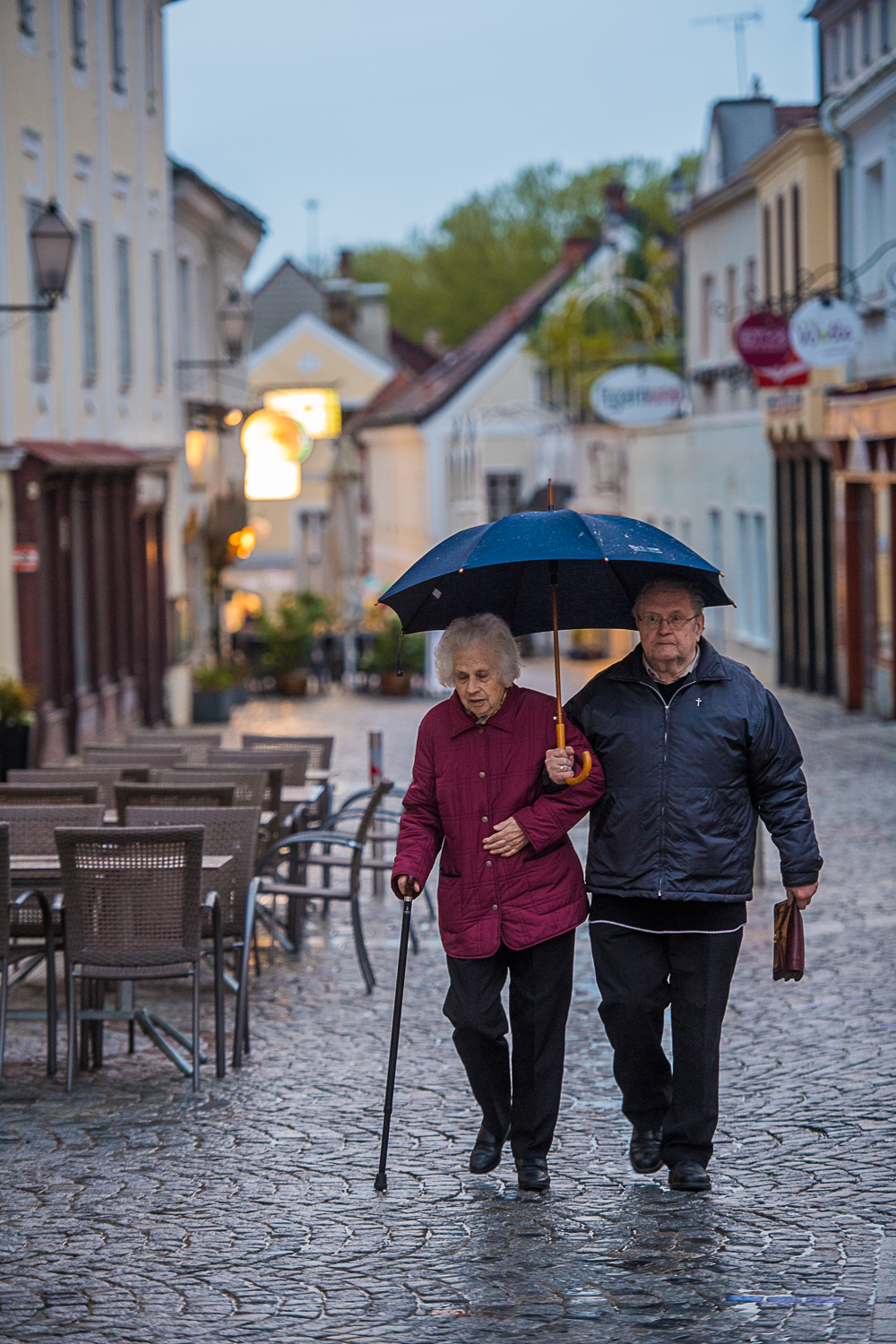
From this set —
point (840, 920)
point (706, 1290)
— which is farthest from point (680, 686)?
point (840, 920)

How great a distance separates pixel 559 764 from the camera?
5.56 metres

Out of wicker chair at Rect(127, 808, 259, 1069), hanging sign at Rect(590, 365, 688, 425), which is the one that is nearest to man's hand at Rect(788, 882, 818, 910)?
wicker chair at Rect(127, 808, 259, 1069)

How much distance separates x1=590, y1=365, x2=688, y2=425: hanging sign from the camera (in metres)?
26.8

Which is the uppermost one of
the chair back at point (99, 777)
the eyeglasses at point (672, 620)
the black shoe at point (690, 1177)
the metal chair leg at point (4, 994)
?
the eyeglasses at point (672, 620)

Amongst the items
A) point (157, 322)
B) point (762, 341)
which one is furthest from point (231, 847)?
point (157, 322)

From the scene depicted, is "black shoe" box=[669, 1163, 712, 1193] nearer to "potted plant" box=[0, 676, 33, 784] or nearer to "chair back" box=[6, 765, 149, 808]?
"chair back" box=[6, 765, 149, 808]

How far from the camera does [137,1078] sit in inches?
300

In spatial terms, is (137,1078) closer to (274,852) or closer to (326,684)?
(274,852)

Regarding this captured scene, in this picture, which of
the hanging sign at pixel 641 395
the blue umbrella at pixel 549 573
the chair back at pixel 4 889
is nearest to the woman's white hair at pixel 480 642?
the blue umbrella at pixel 549 573

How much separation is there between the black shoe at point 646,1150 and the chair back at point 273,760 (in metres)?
5.57

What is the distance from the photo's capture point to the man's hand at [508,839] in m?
5.65

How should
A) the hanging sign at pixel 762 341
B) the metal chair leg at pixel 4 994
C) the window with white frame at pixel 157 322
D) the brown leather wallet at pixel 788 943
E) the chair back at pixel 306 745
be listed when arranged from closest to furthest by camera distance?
the brown leather wallet at pixel 788 943 → the metal chair leg at pixel 4 994 → the chair back at pixel 306 745 → the hanging sign at pixel 762 341 → the window with white frame at pixel 157 322

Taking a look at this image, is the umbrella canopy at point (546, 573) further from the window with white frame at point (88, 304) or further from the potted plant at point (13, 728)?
the window with white frame at point (88, 304)

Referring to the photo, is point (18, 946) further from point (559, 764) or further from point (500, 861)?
point (559, 764)
